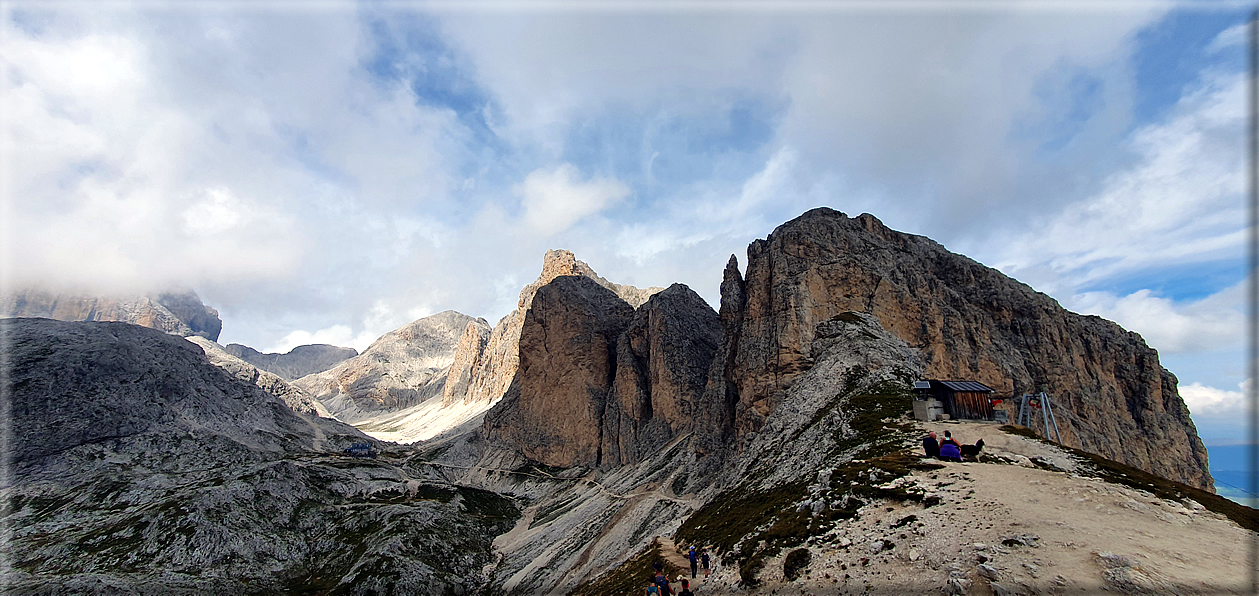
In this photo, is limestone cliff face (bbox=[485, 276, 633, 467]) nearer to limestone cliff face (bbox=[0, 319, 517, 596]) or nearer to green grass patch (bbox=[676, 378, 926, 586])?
limestone cliff face (bbox=[0, 319, 517, 596])

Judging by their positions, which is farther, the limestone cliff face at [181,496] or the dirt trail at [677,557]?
the limestone cliff face at [181,496]

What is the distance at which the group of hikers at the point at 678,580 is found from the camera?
31.9 metres

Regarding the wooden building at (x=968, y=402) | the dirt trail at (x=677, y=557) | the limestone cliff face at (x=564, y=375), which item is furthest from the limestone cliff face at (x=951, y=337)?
the limestone cliff face at (x=564, y=375)

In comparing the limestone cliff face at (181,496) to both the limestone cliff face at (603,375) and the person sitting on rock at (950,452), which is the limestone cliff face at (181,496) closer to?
the limestone cliff face at (603,375)

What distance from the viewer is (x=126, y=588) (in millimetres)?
67312

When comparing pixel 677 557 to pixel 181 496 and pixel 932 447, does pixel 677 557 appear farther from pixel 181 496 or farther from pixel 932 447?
pixel 181 496

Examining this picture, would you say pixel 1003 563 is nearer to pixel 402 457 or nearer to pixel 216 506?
pixel 216 506

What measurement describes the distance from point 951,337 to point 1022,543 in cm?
6827

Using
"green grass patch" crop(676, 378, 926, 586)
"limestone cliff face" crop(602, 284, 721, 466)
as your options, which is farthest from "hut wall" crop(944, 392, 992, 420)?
"limestone cliff face" crop(602, 284, 721, 466)

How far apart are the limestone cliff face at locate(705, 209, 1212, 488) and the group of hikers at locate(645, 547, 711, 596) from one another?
42.5m

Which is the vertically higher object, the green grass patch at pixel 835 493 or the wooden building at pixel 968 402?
the wooden building at pixel 968 402

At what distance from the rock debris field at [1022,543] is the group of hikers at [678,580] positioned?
3.36m

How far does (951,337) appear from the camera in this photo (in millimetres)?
79500

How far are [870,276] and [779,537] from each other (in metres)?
64.0
